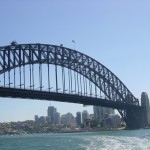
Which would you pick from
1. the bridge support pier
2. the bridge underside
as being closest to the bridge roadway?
the bridge underside

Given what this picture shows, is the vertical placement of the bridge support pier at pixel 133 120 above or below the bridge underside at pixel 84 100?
below

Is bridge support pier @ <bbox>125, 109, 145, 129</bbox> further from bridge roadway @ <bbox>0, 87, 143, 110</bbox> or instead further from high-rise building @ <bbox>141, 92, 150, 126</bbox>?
bridge roadway @ <bbox>0, 87, 143, 110</bbox>

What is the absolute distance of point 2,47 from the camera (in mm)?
88062

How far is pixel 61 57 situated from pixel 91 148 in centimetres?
6050

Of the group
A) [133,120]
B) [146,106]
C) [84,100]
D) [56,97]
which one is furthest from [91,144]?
[146,106]

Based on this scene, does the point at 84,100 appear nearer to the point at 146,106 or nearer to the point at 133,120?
the point at 133,120

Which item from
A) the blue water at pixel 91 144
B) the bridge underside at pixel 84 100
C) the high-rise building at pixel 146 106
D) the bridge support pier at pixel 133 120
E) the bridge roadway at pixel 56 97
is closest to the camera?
the blue water at pixel 91 144

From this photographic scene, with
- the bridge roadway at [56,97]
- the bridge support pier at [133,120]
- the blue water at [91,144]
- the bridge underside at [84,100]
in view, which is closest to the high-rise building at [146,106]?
the bridge underside at [84,100]

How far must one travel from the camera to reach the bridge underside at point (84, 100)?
82.2m

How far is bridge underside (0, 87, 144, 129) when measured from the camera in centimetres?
8225

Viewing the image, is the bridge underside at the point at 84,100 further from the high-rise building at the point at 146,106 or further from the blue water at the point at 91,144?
the blue water at the point at 91,144

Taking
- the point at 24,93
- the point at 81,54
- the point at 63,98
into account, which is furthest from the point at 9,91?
the point at 81,54

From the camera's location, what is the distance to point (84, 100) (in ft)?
335

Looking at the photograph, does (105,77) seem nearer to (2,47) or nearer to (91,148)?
(2,47)
